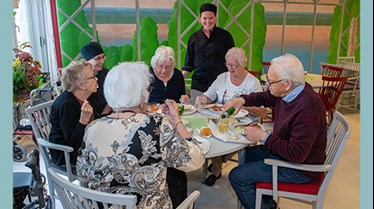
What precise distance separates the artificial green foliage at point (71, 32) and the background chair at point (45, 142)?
218 centimetres

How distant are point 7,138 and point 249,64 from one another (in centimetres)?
500

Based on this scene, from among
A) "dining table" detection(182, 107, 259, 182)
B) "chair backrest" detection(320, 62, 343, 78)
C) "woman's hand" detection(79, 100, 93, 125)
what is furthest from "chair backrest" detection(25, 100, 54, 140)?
"chair backrest" detection(320, 62, 343, 78)

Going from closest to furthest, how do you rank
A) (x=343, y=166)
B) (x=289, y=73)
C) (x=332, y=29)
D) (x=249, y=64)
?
(x=289, y=73)
(x=343, y=166)
(x=249, y=64)
(x=332, y=29)

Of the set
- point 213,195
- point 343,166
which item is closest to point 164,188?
point 213,195

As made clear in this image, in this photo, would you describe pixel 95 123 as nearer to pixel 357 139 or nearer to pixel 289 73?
pixel 289 73

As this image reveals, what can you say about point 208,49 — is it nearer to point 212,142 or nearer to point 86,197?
point 212,142

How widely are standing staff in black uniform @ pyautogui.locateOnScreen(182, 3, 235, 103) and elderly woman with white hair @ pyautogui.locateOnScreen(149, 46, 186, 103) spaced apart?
1.81 feet

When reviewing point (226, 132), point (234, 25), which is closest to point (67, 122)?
point (226, 132)

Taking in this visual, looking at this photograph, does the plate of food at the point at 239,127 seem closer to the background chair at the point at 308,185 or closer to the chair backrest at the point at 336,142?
the background chair at the point at 308,185

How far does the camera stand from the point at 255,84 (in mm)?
2797

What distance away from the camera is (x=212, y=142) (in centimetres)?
207

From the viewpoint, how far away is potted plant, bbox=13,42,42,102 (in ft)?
11.3

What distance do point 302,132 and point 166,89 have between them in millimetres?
1424

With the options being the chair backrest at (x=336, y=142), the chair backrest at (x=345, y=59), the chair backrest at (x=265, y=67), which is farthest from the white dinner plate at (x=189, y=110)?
the chair backrest at (x=345, y=59)
